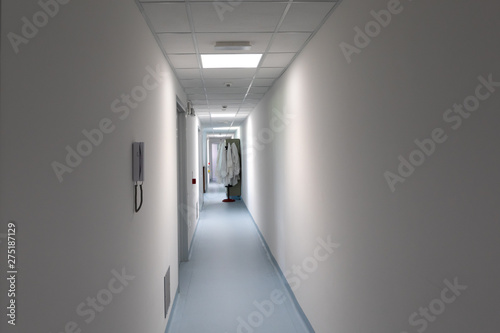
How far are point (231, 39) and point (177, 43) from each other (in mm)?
451

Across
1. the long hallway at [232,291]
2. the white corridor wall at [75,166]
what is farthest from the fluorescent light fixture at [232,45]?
the long hallway at [232,291]

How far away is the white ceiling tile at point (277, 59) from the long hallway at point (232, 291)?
98.9 inches

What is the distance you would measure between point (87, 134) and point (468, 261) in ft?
4.49

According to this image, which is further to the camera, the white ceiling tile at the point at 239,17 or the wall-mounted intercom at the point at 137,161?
the white ceiling tile at the point at 239,17

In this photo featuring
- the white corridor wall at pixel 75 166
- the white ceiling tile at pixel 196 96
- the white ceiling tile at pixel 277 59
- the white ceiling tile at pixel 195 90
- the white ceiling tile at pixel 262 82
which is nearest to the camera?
the white corridor wall at pixel 75 166

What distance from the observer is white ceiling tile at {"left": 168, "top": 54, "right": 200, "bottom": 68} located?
295 cm

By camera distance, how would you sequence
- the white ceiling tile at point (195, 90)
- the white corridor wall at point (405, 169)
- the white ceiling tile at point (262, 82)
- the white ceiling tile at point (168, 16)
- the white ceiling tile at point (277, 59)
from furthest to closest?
the white ceiling tile at point (195, 90)
the white ceiling tile at point (262, 82)
the white ceiling tile at point (277, 59)
the white ceiling tile at point (168, 16)
the white corridor wall at point (405, 169)

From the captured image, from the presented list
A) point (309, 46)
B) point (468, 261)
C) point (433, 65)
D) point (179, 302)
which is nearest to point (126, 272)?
point (468, 261)

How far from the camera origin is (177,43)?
2607 mm

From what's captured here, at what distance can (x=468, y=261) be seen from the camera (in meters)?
0.99

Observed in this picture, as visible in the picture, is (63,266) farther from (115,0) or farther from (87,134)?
(115,0)

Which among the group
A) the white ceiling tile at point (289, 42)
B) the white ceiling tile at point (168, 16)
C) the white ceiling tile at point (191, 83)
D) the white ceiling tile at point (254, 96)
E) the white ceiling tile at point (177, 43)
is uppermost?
the white ceiling tile at point (254, 96)

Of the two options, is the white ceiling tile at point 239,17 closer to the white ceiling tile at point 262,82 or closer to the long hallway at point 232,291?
the white ceiling tile at point 262,82

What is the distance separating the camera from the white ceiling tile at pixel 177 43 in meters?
2.45
